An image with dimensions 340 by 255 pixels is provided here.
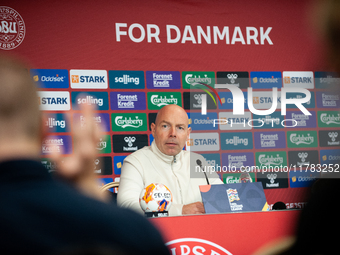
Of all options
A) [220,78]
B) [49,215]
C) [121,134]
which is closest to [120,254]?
[49,215]

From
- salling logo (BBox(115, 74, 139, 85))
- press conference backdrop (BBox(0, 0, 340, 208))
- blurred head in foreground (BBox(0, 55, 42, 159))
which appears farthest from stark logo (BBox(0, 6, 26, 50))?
blurred head in foreground (BBox(0, 55, 42, 159))

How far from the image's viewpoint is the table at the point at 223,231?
1.63 meters

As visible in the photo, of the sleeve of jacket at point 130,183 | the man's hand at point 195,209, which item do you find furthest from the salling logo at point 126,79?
the man's hand at point 195,209

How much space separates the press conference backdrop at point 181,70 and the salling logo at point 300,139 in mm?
12

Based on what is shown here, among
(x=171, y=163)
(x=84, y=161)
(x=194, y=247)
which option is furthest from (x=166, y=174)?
(x=84, y=161)

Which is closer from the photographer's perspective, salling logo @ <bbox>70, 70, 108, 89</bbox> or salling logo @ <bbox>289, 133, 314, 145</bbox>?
salling logo @ <bbox>70, 70, 108, 89</bbox>

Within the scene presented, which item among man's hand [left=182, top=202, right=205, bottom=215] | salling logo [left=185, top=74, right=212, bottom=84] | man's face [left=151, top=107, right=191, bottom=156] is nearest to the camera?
man's hand [left=182, top=202, right=205, bottom=215]

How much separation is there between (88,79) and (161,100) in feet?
2.48

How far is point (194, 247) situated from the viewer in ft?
5.32

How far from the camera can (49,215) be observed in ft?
1.34

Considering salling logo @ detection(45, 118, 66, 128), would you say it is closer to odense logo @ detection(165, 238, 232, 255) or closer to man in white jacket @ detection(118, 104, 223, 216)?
man in white jacket @ detection(118, 104, 223, 216)

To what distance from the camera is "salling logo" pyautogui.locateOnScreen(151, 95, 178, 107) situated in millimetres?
3850

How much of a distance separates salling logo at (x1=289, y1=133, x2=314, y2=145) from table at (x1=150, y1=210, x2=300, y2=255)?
2.51 meters

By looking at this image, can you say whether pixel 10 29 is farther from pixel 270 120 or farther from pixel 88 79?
pixel 270 120
